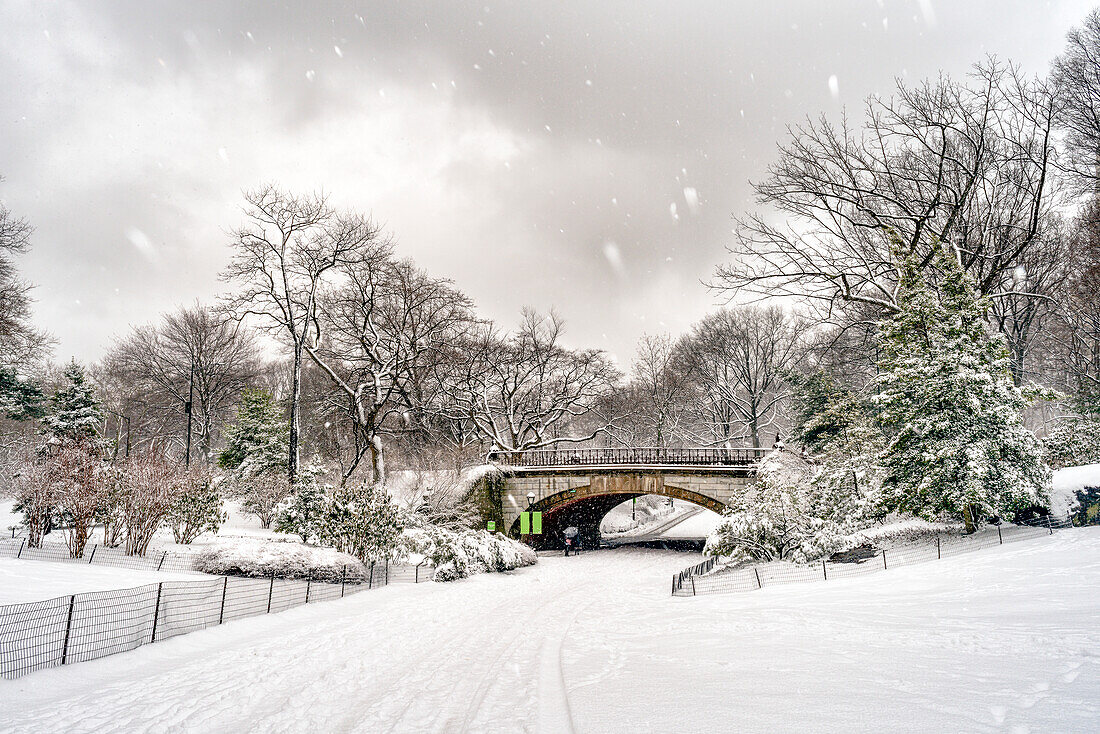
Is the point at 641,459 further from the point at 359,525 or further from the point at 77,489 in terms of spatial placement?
the point at 77,489

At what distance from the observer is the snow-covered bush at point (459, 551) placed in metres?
19.7

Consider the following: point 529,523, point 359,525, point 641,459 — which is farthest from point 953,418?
point 529,523

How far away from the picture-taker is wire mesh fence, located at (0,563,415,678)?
7406mm

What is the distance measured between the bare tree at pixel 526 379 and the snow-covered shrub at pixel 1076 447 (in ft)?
75.5

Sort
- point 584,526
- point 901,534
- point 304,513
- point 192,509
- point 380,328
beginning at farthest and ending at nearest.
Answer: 1. point 584,526
2. point 380,328
3. point 304,513
4. point 192,509
5. point 901,534

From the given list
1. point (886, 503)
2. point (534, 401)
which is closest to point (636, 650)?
point (886, 503)

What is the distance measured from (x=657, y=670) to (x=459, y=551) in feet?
47.0

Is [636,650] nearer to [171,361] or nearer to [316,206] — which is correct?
[316,206]

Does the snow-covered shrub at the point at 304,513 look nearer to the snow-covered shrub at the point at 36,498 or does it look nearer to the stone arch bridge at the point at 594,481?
Result: the snow-covered shrub at the point at 36,498

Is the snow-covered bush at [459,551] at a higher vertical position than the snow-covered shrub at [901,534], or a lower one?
Answer: lower

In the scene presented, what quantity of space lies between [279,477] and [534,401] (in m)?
20.0

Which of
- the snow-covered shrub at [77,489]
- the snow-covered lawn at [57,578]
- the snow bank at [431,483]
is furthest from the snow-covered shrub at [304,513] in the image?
the snow-covered shrub at [77,489]

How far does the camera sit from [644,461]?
31.0 metres

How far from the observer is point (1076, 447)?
20.8 meters
